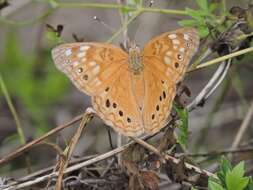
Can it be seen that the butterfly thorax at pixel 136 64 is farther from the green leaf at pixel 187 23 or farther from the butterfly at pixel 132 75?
the green leaf at pixel 187 23

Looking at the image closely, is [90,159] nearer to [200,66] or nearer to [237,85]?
[200,66]

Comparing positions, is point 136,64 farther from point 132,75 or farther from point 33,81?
point 33,81

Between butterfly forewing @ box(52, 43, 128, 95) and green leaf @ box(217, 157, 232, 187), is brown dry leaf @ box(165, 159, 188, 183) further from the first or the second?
butterfly forewing @ box(52, 43, 128, 95)

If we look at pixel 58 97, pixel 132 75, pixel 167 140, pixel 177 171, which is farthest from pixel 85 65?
pixel 58 97

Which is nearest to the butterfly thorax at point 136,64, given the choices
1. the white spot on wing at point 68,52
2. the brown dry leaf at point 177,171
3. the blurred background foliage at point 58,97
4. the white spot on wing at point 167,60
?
the white spot on wing at point 167,60

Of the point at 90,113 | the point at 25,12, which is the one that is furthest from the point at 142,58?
the point at 25,12

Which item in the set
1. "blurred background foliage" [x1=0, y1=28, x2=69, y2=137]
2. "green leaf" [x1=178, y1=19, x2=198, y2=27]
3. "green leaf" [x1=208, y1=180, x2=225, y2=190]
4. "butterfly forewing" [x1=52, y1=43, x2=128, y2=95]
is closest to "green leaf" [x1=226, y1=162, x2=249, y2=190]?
"green leaf" [x1=208, y1=180, x2=225, y2=190]

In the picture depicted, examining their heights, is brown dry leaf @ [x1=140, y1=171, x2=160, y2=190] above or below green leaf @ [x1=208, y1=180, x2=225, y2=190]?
below
